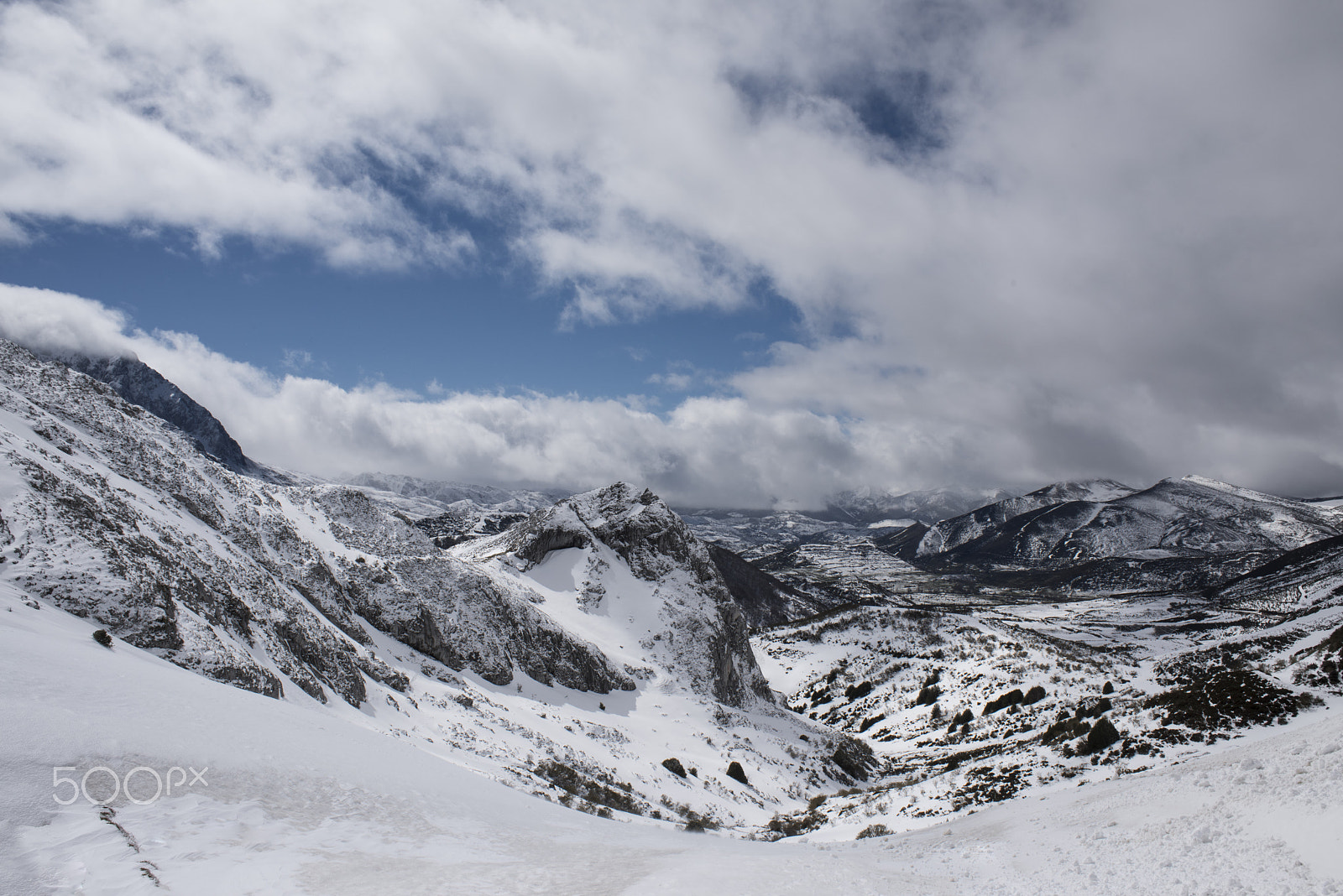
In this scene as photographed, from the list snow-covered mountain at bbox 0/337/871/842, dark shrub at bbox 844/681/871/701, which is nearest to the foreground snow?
snow-covered mountain at bbox 0/337/871/842

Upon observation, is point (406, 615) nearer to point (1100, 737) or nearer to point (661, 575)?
point (661, 575)

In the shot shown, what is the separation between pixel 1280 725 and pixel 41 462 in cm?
4782

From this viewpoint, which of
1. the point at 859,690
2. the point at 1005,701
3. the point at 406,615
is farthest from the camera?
the point at 859,690

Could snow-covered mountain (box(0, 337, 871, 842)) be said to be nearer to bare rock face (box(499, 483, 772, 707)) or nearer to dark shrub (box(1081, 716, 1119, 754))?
bare rock face (box(499, 483, 772, 707))

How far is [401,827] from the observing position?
37.1ft

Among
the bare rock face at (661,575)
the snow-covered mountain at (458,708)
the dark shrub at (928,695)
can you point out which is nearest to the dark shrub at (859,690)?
the snow-covered mountain at (458,708)

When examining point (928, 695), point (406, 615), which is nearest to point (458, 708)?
point (406, 615)

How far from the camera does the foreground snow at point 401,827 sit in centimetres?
797

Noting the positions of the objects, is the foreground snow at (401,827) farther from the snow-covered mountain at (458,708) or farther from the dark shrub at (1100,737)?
the dark shrub at (1100,737)

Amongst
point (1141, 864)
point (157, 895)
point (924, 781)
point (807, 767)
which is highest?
point (1141, 864)

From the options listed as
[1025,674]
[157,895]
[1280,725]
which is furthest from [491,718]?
[1025,674]

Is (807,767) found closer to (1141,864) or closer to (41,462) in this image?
(1141,864)

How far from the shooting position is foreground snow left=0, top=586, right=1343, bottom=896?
7.97 metres

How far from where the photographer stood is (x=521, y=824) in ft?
45.2
